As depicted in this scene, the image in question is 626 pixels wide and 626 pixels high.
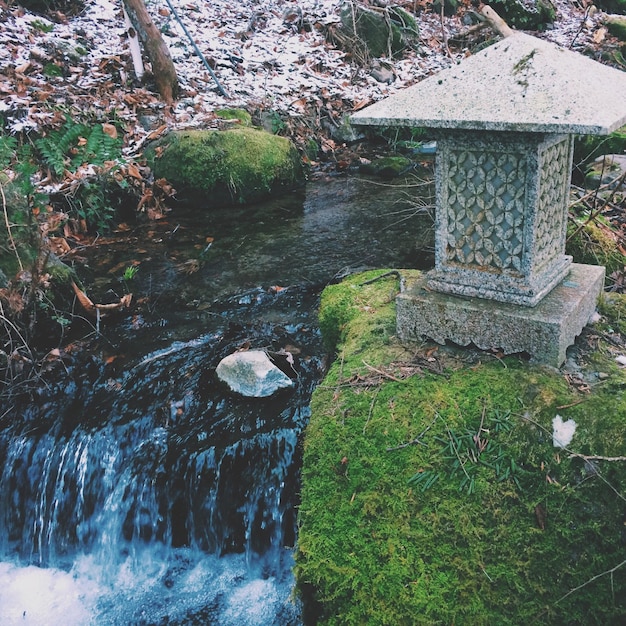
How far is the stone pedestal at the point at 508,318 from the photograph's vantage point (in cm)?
326

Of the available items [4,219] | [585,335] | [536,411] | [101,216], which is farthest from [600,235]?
[101,216]

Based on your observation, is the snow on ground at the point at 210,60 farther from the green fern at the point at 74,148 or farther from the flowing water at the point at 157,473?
the flowing water at the point at 157,473

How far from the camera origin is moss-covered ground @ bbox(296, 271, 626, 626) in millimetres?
2531

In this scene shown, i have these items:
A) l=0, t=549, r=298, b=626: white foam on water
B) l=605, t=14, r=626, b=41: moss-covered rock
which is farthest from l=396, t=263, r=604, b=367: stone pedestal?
l=605, t=14, r=626, b=41: moss-covered rock

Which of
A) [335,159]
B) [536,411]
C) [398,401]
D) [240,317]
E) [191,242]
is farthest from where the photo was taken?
[335,159]

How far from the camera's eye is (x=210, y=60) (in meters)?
11.4

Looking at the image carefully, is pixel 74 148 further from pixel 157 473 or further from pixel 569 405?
pixel 569 405

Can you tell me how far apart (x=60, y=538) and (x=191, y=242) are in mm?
4330

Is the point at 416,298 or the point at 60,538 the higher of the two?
the point at 416,298

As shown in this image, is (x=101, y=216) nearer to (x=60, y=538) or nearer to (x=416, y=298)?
(x=60, y=538)

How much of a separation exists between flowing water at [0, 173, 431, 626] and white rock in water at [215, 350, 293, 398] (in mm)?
82

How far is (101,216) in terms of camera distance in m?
8.27

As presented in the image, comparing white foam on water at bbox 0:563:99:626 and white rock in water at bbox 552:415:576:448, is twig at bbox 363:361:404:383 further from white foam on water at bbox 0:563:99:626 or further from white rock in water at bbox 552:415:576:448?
white foam on water at bbox 0:563:99:626

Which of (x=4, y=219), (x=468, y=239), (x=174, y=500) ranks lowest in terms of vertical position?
(x=174, y=500)
